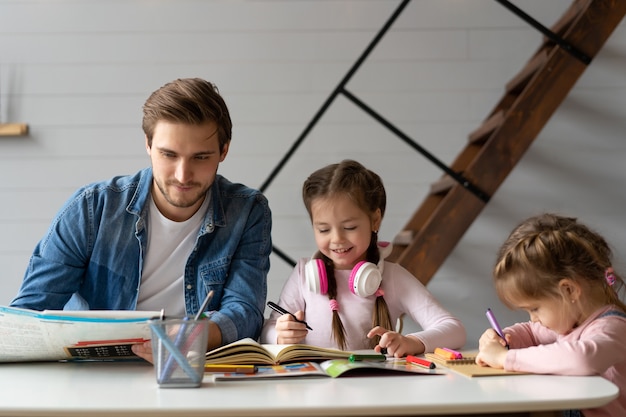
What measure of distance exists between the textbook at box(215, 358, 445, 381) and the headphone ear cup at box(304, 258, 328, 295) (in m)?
0.49

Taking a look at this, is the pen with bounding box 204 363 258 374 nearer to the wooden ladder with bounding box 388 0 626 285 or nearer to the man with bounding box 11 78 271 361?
the man with bounding box 11 78 271 361

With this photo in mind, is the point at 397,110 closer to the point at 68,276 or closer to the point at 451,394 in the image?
the point at 68,276

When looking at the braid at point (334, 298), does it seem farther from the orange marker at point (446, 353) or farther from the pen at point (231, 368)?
the pen at point (231, 368)

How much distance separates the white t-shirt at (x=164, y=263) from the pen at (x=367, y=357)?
26.4 inches

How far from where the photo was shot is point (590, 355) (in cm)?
138

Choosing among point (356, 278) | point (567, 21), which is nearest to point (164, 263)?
point (356, 278)

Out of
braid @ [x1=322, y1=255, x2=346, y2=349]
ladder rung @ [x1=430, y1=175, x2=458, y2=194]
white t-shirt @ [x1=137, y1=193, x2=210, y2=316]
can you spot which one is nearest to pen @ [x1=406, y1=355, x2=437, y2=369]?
braid @ [x1=322, y1=255, x2=346, y2=349]

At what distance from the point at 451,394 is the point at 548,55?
6.63ft

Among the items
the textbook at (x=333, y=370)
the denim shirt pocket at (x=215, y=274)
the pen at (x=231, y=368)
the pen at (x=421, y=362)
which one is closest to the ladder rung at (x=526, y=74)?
the denim shirt pocket at (x=215, y=274)

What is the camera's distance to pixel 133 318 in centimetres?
145

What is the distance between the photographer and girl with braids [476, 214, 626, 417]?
4.86 ft

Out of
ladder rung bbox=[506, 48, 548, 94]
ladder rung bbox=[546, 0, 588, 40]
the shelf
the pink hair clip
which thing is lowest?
the shelf

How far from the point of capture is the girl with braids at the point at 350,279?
1.97m

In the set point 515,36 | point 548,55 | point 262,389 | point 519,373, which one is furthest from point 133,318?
point 515,36
